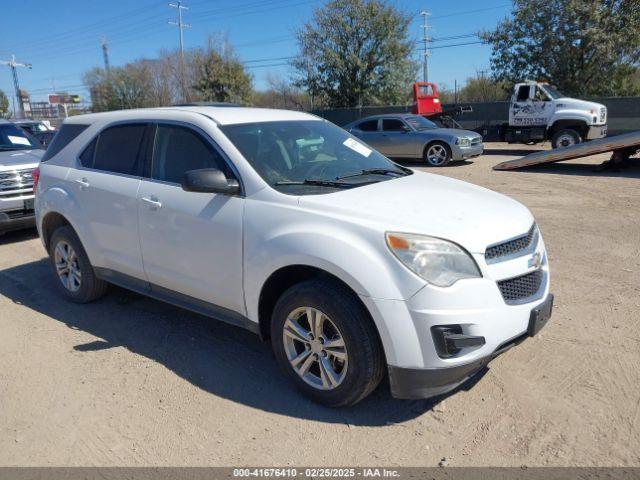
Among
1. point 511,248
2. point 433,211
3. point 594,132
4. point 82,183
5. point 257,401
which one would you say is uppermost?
point 82,183

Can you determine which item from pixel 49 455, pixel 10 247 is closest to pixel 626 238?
pixel 49 455

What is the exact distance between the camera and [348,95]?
33.8m

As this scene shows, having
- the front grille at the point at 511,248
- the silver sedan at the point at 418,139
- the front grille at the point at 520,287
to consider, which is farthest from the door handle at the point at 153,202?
the silver sedan at the point at 418,139

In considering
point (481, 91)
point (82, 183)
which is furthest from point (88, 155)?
point (481, 91)

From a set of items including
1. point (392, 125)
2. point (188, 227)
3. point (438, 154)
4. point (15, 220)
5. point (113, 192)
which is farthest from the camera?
point (392, 125)

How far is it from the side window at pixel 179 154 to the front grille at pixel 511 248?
186cm

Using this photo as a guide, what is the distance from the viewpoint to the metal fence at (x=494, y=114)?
2233 centimetres

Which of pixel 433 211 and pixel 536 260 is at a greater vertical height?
pixel 433 211

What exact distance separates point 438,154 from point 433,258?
12759 mm

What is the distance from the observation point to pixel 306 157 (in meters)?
3.96

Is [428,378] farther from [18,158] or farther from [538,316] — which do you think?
Result: [18,158]

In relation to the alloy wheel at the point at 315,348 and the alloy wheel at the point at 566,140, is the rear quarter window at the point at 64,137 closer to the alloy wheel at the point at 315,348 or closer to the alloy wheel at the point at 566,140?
the alloy wheel at the point at 315,348

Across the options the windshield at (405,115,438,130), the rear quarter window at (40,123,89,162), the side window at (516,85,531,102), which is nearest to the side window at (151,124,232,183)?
the rear quarter window at (40,123,89,162)

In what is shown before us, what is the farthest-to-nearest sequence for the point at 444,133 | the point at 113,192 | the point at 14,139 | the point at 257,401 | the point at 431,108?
the point at 431,108 → the point at 444,133 → the point at 14,139 → the point at 113,192 → the point at 257,401
